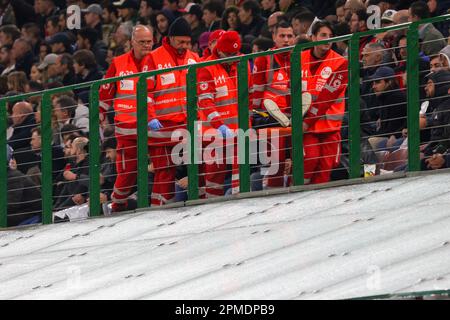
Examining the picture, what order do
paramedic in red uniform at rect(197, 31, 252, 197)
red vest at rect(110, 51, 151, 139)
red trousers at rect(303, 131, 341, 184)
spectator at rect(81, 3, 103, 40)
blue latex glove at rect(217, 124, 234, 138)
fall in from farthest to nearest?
spectator at rect(81, 3, 103, 40) → red vest at rect(110, 51, 151, 139) → paramedic in red uniform at rect(197, 31, 252, 197) → blue latex glove at rect(217, 124, 234, 138) → red trousers at rect(303, 131, 341, 184)

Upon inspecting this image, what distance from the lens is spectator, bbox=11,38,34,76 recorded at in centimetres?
2453

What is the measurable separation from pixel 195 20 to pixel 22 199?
3820 millimetres

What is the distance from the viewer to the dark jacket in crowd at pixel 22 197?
62.6ft

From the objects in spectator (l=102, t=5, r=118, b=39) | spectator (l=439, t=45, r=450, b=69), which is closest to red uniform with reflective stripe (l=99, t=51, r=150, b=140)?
spectator (l=439, t=45, r=450, b=69)

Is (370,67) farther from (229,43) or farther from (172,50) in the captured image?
(172,50)

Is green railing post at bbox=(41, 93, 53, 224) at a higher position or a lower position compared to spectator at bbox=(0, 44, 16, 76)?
lower

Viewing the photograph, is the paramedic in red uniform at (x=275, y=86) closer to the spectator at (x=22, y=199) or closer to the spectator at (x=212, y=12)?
the spectator at (x=22, y=199)

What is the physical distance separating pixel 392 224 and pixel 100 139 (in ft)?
16.2

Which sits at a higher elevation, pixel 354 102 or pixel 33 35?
pixel 33 35

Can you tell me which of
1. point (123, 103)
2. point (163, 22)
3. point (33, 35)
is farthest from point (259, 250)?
point (33, 35)

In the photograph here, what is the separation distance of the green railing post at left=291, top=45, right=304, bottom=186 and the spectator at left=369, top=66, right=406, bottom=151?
735mm

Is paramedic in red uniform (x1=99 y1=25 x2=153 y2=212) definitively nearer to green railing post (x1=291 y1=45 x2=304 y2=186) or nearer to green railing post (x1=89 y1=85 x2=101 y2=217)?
green railing post (x1=89 y1=85 x2=101 y2=217)

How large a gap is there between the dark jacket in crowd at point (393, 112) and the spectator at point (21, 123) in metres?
5.23

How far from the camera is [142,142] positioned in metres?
17.6
